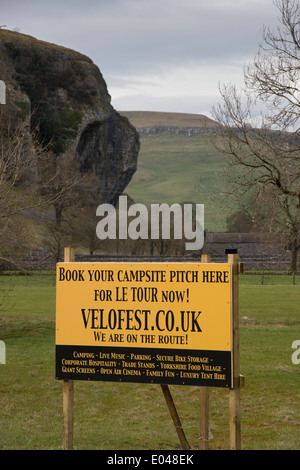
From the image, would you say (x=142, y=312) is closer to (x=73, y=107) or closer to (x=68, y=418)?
(x=68, y=418)

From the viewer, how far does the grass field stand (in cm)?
1112

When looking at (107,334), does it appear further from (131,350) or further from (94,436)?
(94,436)

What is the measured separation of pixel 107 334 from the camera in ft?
29.7

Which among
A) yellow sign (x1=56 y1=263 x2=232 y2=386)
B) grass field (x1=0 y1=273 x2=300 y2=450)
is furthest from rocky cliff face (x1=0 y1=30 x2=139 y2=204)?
yellow sign (x1=56 y1=263 x2=232 y2=386)

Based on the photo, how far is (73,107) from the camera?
120 m

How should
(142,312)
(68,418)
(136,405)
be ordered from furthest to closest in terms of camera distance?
(136,405)
(68,418)
(142,312)

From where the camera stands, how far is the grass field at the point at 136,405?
1112cm

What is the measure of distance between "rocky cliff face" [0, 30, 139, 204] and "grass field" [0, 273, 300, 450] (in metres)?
89.6

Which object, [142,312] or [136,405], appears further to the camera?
[136,405]

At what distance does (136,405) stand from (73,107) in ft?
362

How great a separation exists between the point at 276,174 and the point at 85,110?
347 feet

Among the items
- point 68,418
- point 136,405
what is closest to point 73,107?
point 136,405

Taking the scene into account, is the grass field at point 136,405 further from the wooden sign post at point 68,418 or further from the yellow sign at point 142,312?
the yellow sign at point 142,312

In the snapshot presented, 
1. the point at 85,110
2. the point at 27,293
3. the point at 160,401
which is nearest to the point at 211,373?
the point at 160,401
